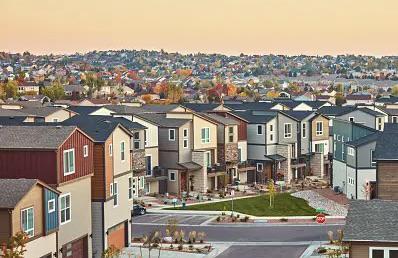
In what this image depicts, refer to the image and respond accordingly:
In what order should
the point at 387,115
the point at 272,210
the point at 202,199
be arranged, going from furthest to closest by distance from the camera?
the point at 387,115
the point at 202,199
the point at 272,210

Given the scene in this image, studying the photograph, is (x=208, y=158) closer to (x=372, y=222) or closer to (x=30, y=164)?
(x=30, y=164)

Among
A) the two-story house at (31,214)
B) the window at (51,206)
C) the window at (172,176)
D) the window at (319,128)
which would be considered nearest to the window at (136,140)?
the window at (172,176)

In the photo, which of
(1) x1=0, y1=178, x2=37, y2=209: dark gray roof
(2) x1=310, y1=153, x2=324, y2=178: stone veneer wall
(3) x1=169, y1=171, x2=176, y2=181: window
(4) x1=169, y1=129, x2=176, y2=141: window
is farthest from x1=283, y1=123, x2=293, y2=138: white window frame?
(1) x1=0, y1=178, x2=37, y2=209: dark gray roof

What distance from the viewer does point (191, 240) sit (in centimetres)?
4191

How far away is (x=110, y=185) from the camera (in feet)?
126

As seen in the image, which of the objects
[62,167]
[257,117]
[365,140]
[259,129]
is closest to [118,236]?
[62,167]

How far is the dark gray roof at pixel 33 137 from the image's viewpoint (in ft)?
109

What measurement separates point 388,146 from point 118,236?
546 inches

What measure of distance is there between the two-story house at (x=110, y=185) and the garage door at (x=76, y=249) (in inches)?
38.0

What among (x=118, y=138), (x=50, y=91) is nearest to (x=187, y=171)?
(x=118, y=138)

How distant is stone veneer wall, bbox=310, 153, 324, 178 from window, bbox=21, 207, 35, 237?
45.9 meters

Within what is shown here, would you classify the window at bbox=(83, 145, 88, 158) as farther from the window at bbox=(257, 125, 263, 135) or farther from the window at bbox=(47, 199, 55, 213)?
the window at bbox=(257, 125, 263, 135)

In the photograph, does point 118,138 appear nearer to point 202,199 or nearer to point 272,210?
point 272,210

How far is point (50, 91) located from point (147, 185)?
86929 millimetres
